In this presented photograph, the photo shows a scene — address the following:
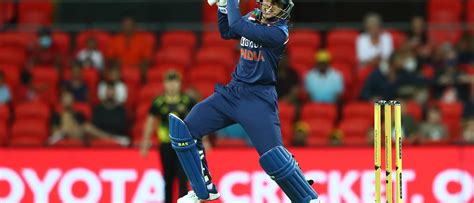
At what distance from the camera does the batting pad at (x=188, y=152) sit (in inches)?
388

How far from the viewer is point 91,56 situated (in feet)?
57.3

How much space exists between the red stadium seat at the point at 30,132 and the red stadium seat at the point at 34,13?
2870mm

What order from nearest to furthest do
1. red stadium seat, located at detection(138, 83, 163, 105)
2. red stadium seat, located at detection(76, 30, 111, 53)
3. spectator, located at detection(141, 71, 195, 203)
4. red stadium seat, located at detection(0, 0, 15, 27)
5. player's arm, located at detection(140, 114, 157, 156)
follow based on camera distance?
1. spectator, located at detection(141, 71, 195, 203)
2. player's arm, located at detection(140, 114, 157, 156)
3. red stadium seat, located at detection(138, 83, 163, 105)
4. red stadium seat, located at detection(76, 30, 111, 53)
5. red stadium seat, located at detection(0, 0, 15, 27)

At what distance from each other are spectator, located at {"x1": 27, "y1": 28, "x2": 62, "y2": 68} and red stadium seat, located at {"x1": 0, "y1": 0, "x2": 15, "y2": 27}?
116cm

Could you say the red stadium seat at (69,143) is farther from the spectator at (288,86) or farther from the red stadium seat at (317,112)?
the red stadium seat at (317,112)

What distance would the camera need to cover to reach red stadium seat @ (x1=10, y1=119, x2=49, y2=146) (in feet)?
53.1

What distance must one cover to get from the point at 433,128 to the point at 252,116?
253 inches

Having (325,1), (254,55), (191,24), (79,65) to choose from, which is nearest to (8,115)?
(79,65)

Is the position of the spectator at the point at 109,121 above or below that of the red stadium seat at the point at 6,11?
below

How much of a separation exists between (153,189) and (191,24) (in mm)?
5563

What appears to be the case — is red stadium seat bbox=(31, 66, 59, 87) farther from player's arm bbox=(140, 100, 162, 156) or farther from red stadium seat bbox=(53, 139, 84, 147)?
player's arm bbox=(140, 100, 162, 156)

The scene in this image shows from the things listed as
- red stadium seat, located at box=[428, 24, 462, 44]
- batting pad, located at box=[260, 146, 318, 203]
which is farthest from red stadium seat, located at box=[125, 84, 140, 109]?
batting pad, located at box=[260, 146, 318, 203]

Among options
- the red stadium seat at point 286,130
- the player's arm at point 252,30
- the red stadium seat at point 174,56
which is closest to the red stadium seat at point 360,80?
the red stadium seat at point 286,130

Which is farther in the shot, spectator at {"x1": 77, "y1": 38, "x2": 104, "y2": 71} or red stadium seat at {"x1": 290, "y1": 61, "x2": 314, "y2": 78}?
spectator at {"x1": 77, "y1": 38, "x2": 104, "y2": 71}
